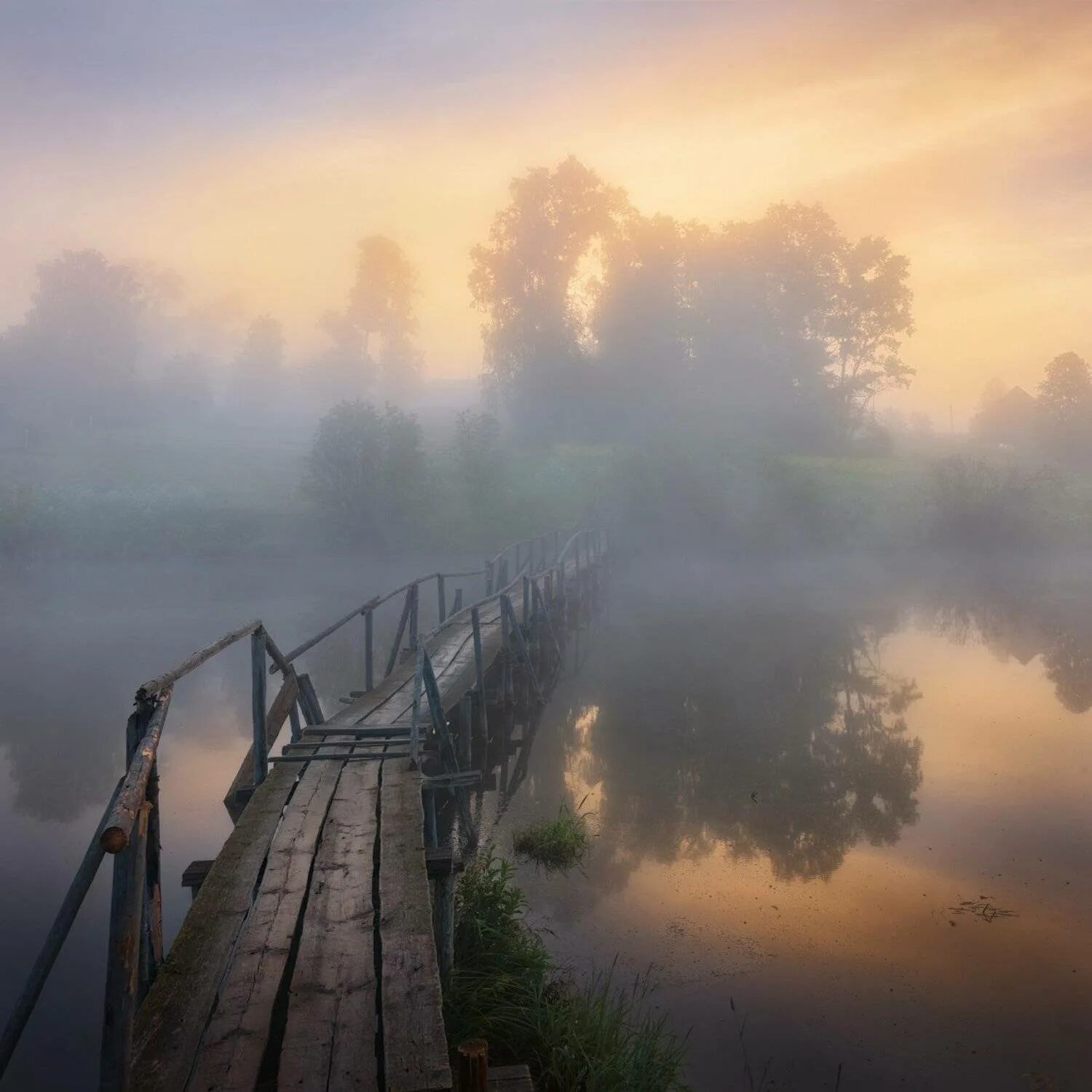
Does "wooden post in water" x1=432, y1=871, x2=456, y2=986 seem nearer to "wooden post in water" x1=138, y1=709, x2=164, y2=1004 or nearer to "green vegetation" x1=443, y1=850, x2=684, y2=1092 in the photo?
"green vegetation" x1=443, y1=850, x2=684, y2=1092

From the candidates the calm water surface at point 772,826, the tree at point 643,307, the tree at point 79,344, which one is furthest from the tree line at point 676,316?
the tree at point 79,344

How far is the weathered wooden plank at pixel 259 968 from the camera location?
3.46 metres

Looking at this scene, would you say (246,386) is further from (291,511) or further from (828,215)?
(828,215)

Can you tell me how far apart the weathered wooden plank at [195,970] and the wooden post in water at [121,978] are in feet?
1.49

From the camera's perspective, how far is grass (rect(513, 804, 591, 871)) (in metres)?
9.77

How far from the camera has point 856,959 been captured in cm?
762

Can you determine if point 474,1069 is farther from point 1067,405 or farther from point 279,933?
point 1067,405

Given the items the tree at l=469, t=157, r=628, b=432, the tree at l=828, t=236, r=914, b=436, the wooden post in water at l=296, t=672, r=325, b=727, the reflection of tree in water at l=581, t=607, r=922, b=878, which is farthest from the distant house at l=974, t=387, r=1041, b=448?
the wooden post in water at l=296, t=672, r=325, b=727

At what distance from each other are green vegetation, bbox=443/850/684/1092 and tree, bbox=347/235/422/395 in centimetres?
7321

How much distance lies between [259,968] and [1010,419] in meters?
90.4

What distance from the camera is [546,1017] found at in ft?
19.2

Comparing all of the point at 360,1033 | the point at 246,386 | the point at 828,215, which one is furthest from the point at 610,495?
the point at 246,386

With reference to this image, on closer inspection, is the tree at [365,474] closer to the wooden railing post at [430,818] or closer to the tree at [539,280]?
the tree at [539,280]

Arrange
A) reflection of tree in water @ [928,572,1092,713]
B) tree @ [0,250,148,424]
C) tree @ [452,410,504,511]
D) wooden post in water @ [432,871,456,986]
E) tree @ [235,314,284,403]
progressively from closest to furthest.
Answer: wooden post in water @ [432,871,456,986], reflection of tree in water @ [928,572,1092,713], tree @ [452,410,504,511], tree @ [0,250,148,424], tree @ [235,314,284,403]
